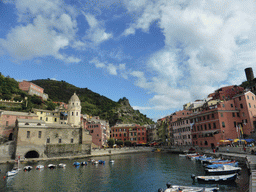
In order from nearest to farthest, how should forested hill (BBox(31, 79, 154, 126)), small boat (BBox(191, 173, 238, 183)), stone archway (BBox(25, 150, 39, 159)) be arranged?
small boat (BBox(191, 173, 238, 183)), stone archway (BBox(25, 150, 39, 159)), forested hill (BBox(31, 79, 154, 126))

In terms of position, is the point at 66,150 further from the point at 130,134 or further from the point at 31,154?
the point at 130,134

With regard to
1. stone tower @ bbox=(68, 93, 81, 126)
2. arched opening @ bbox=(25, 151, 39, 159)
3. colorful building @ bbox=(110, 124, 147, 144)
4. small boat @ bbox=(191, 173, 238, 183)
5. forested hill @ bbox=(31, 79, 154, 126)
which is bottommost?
small boat @ bbox=(191, 173, 238, 183)

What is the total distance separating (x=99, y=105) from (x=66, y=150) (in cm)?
9887

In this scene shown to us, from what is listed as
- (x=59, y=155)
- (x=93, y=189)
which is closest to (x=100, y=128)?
(x=59, y=155)

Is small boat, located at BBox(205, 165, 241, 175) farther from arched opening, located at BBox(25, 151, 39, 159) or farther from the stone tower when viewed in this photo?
the stone tower

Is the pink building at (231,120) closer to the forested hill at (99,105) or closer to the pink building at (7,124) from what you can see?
the pink building at (7,124)

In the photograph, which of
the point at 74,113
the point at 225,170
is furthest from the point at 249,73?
the point at 74,113

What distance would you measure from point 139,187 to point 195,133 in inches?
1810

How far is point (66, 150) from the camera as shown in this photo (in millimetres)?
57875

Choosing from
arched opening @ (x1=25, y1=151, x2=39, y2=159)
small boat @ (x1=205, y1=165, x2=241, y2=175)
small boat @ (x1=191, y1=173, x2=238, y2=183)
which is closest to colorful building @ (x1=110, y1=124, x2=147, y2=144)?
arched opening @ (x1=25, y1=151, x2=39, y2=159)

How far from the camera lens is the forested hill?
129m

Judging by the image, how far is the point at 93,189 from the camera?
871 inches

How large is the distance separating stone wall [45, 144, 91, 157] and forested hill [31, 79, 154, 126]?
6133cm

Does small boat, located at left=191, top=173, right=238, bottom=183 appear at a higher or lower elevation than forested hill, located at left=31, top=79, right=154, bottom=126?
lower
